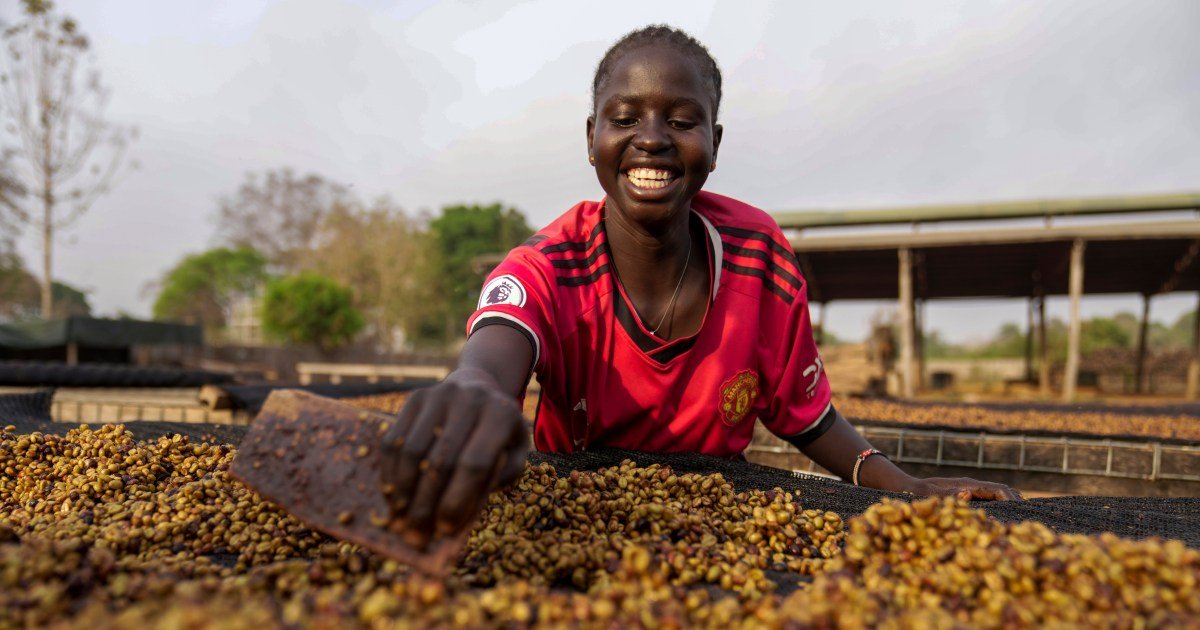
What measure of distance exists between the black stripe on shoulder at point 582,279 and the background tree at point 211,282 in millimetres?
39304

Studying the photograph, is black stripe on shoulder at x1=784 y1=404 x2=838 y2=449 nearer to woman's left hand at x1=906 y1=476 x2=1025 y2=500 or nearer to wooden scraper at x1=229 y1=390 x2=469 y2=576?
woman's left hand at x1=906 y1=476 x2=1025 y2=500

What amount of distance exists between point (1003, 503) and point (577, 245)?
1.21 m

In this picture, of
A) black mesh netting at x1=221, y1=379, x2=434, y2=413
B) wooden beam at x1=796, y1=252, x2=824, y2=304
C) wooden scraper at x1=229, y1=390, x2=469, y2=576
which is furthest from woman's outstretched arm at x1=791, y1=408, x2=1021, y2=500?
wooden beam at x1=796, y1=252, x2=824, y2=304

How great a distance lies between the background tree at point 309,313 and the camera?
1648 cm

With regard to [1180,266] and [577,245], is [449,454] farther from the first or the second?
[1180,266]

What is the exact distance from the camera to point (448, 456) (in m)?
0.88

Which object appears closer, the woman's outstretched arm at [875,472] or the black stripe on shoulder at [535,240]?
the woman's outstretched arm at [875,472]

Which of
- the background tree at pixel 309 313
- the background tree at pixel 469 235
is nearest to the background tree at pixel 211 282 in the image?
the background tree at pixel 469 235

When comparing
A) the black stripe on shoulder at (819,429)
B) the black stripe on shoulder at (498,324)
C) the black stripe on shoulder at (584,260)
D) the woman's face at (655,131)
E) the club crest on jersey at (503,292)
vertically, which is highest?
the woman's face at (655,131)

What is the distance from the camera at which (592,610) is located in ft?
2.71

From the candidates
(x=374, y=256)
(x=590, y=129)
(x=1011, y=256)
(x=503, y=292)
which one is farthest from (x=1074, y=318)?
(x=374, y=256)

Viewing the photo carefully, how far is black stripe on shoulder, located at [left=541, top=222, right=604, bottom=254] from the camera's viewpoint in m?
1.89

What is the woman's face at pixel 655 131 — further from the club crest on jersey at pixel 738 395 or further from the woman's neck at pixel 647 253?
the club crest on jersey at pixel 738 395

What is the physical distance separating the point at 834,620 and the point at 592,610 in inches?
10.9
